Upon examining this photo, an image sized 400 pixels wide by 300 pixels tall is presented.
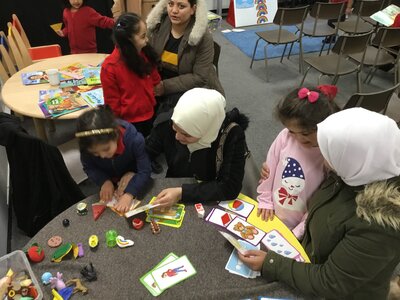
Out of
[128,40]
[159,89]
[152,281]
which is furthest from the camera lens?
[159,89]

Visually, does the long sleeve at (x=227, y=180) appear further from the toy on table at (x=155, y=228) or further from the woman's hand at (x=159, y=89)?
the woman's hand at (x=159, y=89)

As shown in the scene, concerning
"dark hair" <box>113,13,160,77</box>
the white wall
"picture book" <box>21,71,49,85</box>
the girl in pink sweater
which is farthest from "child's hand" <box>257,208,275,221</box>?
the white wall

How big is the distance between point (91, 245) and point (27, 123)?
2.82m

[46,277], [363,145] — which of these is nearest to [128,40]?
[46,277]

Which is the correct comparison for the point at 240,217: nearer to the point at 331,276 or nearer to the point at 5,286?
the point at 331,276

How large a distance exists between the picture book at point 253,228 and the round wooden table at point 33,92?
1.38 meters

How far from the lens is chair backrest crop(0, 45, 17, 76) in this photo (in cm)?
304

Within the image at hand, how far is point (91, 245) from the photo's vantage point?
1.29 metres

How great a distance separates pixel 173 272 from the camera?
3.93 ft

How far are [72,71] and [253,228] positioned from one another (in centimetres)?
225

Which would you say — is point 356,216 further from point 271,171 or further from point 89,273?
point 89,273

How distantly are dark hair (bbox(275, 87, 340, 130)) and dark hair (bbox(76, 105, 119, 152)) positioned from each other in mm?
791

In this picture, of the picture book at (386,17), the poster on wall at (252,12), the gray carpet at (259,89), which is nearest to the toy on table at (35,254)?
the gray carpet at (259,89)

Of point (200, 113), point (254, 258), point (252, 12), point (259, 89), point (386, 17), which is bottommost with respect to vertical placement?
point (259, 89)
